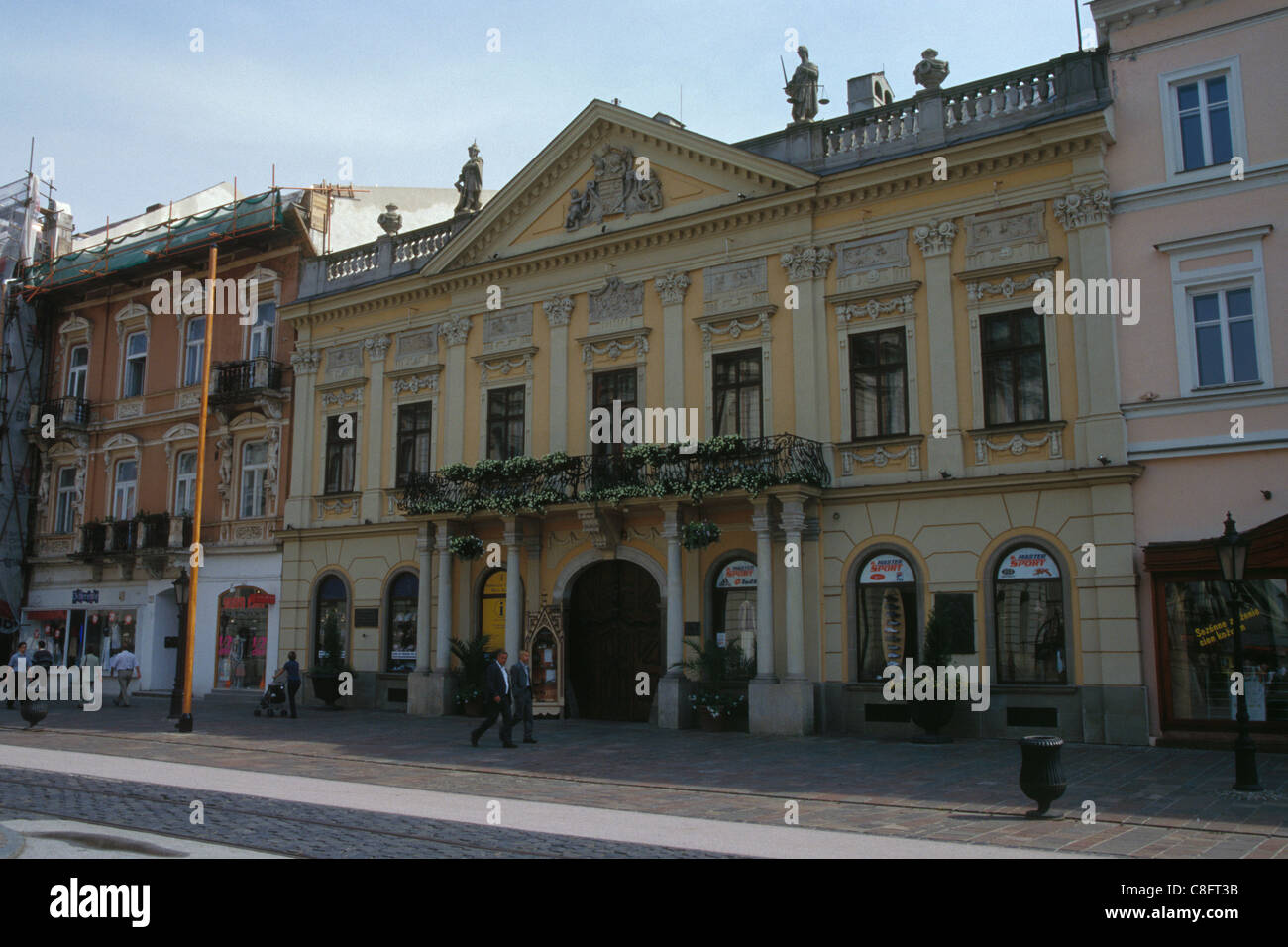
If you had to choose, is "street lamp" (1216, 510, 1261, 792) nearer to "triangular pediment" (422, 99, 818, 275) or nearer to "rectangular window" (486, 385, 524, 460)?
"triangular pediment" (422, 99, 818, 275)

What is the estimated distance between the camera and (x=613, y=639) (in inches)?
960

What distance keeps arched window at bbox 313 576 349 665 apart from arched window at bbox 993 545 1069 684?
17.2m

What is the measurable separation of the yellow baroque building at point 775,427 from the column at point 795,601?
7 centimetres

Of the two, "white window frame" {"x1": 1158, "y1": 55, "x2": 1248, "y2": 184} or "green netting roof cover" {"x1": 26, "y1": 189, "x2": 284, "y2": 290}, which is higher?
"green netting roof cover" {"x1": 26, "y1": 189, "x2": 284, "y2": 290}

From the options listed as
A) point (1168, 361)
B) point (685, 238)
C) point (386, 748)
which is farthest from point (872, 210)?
point (386, 748)

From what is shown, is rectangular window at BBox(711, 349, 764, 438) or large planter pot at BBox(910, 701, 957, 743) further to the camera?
rectangular window at BBox(711, 349, 764, 438)

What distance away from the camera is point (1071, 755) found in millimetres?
16719

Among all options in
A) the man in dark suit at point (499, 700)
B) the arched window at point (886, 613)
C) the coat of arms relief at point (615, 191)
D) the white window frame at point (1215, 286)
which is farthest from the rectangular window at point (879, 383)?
the man in dark suit at point (499, 700)

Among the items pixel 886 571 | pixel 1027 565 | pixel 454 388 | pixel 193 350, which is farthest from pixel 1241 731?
pixel 193 350

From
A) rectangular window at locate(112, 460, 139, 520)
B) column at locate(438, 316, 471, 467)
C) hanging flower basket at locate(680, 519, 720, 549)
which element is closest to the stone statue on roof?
column at locate(438, 316, 471, 467)

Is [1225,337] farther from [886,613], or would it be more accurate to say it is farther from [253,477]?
[253,477]

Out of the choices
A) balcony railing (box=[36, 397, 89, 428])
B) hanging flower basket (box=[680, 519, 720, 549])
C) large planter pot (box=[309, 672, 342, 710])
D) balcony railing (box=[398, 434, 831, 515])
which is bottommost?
large planter pot (box=[309, 672, 342, 710])

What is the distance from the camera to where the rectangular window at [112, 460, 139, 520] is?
34.2 m

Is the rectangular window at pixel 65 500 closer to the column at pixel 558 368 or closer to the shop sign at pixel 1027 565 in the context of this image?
the column at pixel 558 368
